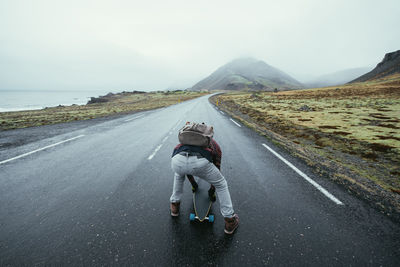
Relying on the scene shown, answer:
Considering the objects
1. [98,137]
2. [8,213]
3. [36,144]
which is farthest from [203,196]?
[36,144]

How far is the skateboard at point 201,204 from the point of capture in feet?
9.44

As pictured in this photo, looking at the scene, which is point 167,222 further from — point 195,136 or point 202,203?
point 195,136

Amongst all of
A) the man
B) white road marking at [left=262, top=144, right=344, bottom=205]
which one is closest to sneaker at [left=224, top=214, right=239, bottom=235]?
the man

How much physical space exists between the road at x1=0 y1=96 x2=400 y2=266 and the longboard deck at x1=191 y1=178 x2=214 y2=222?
17 cm

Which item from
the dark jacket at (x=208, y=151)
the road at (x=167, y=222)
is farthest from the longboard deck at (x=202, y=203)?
the dark jacket at (x=208, y=151)

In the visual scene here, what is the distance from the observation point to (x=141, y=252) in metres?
2.36

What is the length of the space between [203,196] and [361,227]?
271cm

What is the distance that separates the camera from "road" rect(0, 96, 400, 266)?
2.30 metres

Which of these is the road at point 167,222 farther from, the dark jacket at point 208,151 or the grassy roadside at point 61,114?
the grassy roadside at point 61,114

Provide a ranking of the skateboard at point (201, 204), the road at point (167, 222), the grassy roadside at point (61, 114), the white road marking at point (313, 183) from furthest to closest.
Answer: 1. the grassy roadside at point (61, 114)
2. the white road marking at point (313, 183)
3. the skateboard at point (201, 204)
4. the road at point (167, 222)

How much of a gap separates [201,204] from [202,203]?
0.03 metres

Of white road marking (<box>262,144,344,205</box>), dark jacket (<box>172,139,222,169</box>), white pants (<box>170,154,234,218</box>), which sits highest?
dark jacket (<box>172,139,222,169</box>)

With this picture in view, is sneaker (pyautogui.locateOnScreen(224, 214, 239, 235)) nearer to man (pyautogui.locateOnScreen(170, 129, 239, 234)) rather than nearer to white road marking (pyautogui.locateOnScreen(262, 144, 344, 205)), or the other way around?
man (pyautogui.locateOnScreen(170, 129, 239, 234))

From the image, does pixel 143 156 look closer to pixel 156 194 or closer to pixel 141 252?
pixel 156 194
